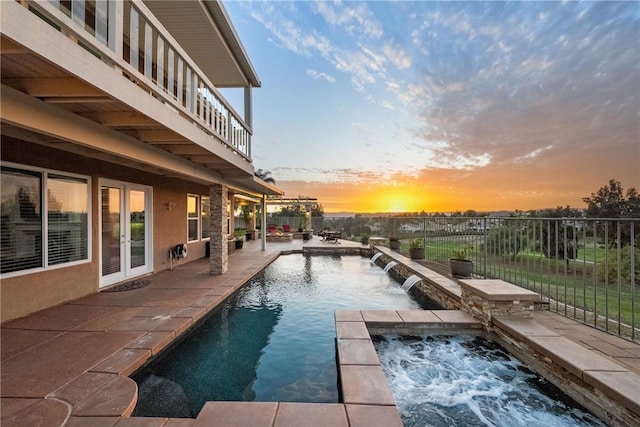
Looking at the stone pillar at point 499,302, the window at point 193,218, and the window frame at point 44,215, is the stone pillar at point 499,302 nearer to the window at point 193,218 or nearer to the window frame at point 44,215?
the window frame at point 44,215

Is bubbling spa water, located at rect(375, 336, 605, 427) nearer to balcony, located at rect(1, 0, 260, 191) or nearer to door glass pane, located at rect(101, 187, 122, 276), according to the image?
balcony, located at rect(1, 0, 260, 191)

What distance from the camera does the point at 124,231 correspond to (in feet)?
22.9

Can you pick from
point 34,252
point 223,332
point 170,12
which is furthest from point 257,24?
point 223,332

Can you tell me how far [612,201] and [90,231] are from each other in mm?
17604

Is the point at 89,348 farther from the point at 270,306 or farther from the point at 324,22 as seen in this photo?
the point at 324,22

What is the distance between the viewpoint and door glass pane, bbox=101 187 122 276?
21.0 feet

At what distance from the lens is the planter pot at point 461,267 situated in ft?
22.2

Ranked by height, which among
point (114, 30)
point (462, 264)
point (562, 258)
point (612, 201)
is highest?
point (114, 30)

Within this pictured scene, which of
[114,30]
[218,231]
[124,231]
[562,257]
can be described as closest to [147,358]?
[114,30]

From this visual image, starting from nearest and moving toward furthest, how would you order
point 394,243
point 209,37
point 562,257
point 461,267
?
point 562,257
point 209,37
point 461,267
point 394,243

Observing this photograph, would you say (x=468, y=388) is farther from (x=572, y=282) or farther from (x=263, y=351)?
(x=572, y=282)

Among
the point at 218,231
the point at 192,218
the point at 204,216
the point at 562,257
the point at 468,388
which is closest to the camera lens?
the point at 468,388

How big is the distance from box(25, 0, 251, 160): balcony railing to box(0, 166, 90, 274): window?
2.69m

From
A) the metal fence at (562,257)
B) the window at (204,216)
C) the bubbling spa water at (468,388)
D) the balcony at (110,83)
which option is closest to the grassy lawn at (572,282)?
the metal fence at (562,257)
